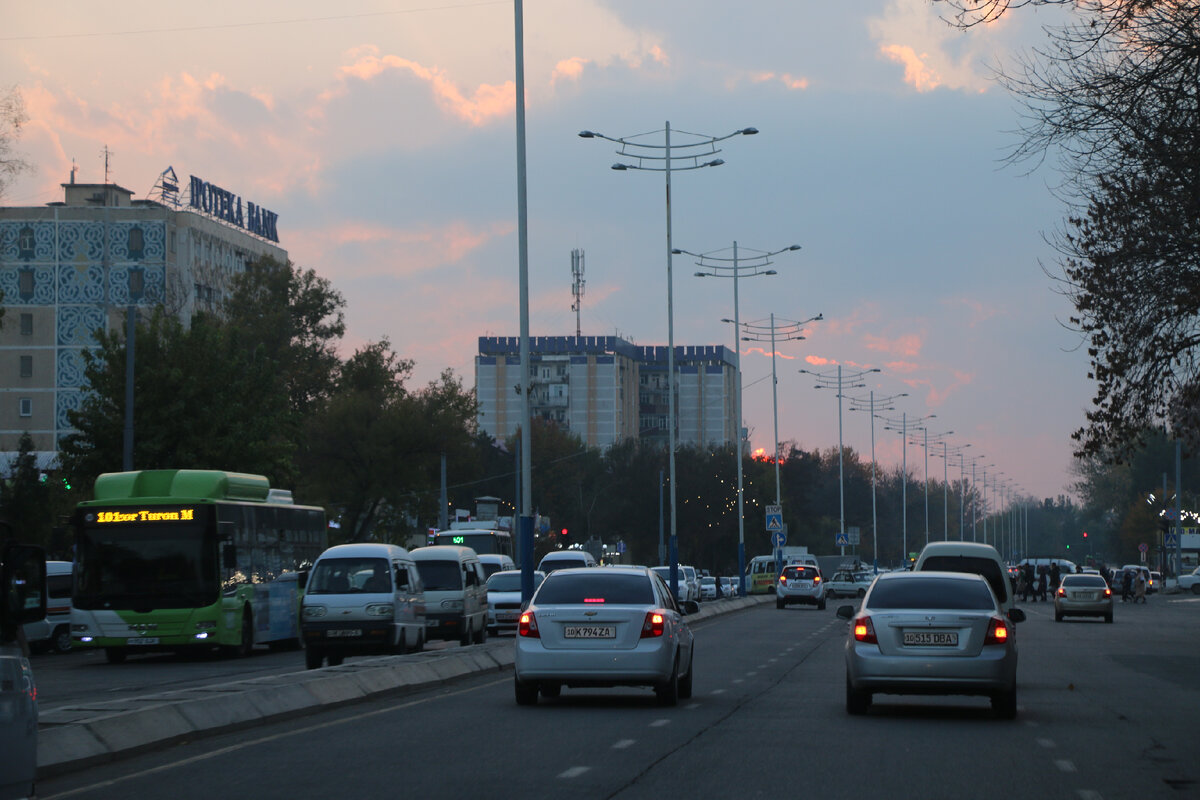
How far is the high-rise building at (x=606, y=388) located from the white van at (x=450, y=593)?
13566cm

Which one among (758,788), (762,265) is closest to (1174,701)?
(758,788)

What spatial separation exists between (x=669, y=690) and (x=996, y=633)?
374 centimetres

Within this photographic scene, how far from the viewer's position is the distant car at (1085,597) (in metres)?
50.7

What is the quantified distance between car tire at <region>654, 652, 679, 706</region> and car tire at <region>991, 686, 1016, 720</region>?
3.50 meters

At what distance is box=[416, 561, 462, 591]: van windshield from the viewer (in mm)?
35312

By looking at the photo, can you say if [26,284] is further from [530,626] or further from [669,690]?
[669,690]

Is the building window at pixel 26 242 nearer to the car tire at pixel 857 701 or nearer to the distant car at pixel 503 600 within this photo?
the distant car at pixel 503 600

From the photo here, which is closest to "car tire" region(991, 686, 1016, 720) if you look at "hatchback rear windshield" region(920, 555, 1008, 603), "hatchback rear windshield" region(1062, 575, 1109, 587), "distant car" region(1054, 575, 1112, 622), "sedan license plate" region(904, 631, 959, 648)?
"sedan license plate" region(904, 631, 959, 648)

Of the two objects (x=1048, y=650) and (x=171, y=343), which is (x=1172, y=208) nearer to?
(x=1048, y=650)

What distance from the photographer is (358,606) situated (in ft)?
94.9

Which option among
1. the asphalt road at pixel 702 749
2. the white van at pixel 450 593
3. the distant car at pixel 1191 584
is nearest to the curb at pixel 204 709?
the asphalt road at pixel 702 749

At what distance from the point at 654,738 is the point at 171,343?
39.3 metres

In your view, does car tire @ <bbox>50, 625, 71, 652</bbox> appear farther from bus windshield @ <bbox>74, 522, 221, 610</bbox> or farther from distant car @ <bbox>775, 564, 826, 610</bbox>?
distant car @ <bbox>775, 564, 826, 610</bbox>

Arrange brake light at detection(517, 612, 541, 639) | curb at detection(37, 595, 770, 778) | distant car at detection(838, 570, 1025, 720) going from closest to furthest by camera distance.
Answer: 1. curb at detection(37, 595, 770, 778)
2. distant car at detection(838, 570, 1025, 720)
3. brake light at detection(517, 612, 541, 639)
